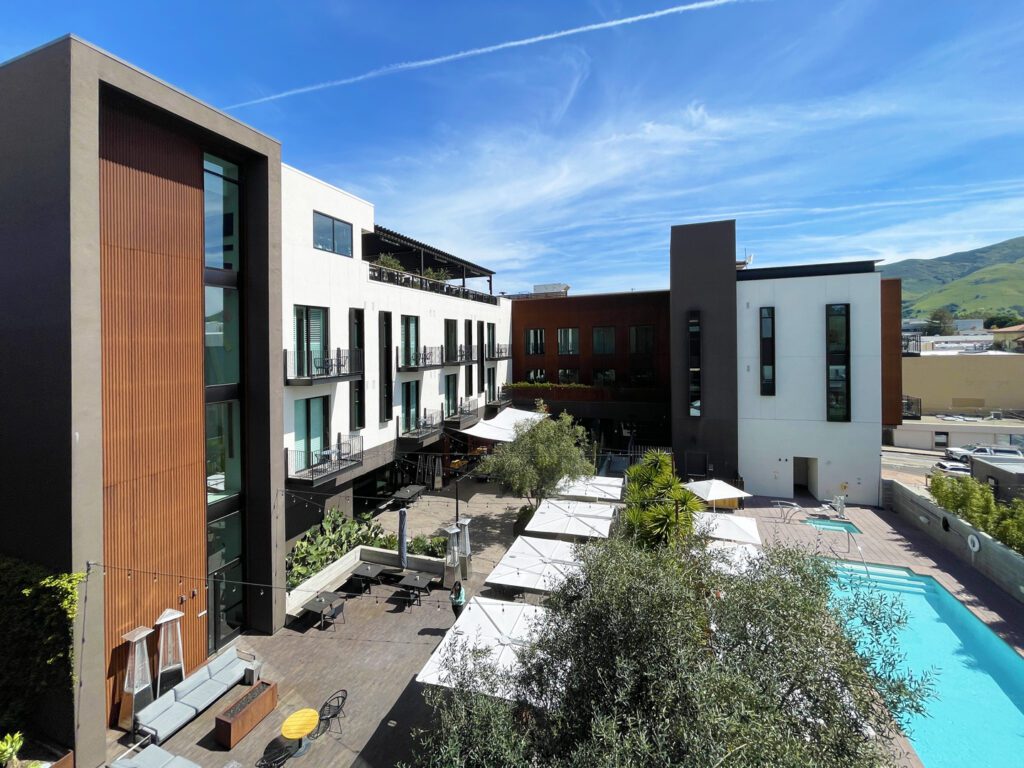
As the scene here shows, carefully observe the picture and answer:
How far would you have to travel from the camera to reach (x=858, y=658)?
520cm

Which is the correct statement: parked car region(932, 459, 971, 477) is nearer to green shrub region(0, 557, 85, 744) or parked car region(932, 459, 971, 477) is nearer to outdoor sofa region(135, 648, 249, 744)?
outdoor sofa region(135, 648, 249, 744)

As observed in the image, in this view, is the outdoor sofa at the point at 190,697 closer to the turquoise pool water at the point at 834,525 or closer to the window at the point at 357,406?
the window at the point at 357,406

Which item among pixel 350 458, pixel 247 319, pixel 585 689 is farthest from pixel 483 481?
pixel 585 689

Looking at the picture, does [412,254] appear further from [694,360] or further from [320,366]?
[694,360]

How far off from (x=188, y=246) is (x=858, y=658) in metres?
13.7

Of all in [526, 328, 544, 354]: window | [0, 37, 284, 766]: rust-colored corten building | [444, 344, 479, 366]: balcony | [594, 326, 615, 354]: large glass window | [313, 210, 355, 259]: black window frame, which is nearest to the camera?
[0, 37, 284, 766]: rust-colored corten building

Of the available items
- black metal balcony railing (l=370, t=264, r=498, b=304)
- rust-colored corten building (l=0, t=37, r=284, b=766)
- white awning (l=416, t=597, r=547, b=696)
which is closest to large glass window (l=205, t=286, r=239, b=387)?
rust-colored corten building (l=0, t=37, r=284, b=766)

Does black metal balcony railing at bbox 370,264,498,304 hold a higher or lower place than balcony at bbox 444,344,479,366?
higher

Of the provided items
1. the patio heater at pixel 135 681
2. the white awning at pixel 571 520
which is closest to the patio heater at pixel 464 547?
the white awning at pixel 571 520

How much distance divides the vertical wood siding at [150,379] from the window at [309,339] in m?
4.23

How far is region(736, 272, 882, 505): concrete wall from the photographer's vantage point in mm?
23609

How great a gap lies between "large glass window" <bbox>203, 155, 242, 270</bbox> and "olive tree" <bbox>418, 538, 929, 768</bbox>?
10.8m

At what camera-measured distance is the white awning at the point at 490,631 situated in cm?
853

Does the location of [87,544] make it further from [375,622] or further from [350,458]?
[350,458]
